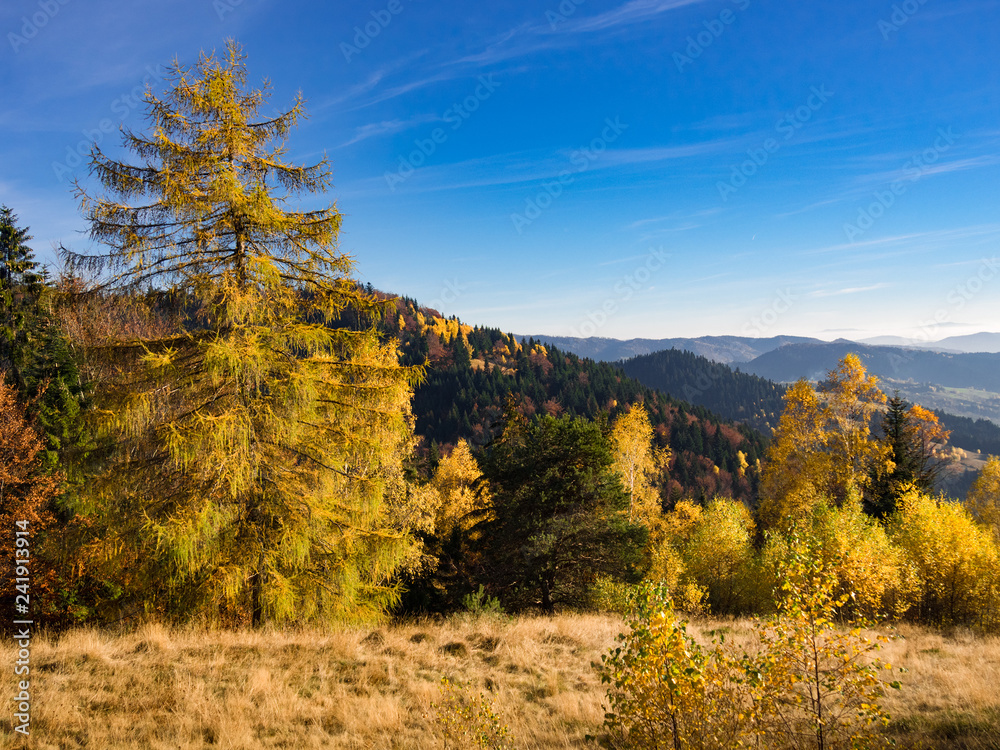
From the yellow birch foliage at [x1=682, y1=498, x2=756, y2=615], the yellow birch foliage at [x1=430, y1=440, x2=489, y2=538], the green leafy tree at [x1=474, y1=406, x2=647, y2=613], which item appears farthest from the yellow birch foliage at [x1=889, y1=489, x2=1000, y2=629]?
the yellow birch foliage at [x1=430, y1=440, x2=489, y2=538]

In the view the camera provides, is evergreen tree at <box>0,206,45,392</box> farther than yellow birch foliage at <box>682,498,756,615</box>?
No

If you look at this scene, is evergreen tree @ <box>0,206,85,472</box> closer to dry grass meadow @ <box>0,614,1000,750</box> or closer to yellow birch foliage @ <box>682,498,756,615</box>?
dry grass meadow @ <box>0,614,1000,750</box>

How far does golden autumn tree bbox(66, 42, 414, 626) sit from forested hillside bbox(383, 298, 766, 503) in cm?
7302

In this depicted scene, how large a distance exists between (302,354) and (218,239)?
2887mm

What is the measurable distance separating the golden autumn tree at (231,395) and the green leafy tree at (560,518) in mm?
8864

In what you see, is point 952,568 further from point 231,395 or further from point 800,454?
point 231,395

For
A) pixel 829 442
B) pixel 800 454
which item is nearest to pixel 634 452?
pixel 800 454

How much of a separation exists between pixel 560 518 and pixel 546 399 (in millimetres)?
112717

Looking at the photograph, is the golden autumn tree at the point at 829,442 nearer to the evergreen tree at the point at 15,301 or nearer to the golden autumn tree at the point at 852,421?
the golden autumn tree at the point at 852,421

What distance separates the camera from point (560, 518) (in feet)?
57.5

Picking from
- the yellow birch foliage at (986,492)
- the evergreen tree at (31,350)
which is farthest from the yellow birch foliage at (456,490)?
the yellow birch foliage at (986,492)

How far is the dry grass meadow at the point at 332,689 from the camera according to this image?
18.7ft

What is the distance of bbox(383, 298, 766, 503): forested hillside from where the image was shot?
100 m

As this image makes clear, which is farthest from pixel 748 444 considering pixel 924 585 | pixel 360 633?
pixel 360 633
